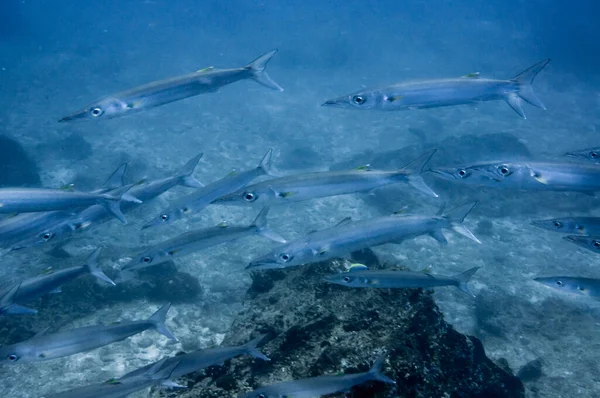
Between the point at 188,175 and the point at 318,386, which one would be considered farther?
the point at 188,175

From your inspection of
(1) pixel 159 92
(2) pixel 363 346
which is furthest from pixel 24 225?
(2) pixel 363 346

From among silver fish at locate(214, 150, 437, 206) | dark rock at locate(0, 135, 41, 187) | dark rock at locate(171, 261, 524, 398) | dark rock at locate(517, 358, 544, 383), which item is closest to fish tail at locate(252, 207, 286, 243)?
silver fish at locate(214, 150, 437, 206)

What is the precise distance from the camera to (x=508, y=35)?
61875 millimetres

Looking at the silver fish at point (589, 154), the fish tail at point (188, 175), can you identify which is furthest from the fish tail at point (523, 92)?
the fish tail at point (188, 175)

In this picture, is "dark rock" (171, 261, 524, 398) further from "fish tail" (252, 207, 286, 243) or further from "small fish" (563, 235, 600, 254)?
"small fish" (563, 235, 600, 254)

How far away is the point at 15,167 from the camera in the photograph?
1761 centimetres

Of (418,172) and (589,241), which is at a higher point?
(418,172)

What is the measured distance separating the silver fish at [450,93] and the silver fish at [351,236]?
5.73ft

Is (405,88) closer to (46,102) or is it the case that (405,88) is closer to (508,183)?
(508,183)

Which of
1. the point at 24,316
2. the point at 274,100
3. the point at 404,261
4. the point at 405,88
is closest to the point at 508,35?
the point at 274,100

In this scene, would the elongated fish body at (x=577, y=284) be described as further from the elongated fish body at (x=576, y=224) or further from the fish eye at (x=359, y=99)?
the fish eye at (x=359, y=99)

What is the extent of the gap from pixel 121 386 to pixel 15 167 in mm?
18585

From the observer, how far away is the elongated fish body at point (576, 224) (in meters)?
6.03

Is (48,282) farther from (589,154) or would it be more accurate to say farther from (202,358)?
(589,154)
